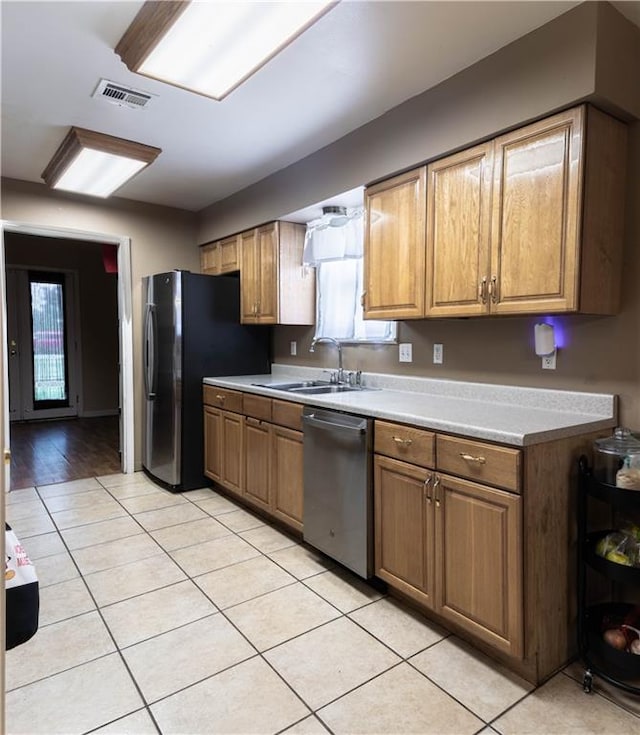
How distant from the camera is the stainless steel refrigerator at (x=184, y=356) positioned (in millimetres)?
3926

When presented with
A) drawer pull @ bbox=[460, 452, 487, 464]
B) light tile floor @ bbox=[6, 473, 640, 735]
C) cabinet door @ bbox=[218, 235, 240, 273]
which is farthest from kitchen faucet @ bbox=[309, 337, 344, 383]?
drawer pull @ bbox=[460, 452, 487, 464]

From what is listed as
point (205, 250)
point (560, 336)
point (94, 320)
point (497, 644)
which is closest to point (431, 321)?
point (560, 336)

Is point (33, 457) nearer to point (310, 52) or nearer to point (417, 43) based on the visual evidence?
point (310, 52)

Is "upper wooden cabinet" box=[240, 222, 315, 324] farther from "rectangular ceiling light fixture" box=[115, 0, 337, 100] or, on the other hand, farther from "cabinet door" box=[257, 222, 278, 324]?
"rectangular ceiling light fixture" box=[115, 0, 337, 100]

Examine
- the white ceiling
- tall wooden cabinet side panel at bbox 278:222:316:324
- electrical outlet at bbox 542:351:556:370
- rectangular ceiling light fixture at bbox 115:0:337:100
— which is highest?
the white ceiling

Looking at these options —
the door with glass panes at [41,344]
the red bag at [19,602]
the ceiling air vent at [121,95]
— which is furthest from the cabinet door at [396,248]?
the door with glass panes at [41,344]

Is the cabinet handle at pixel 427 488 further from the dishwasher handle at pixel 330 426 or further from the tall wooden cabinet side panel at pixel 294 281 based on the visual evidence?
the tall wooden cabinet side panel at pixel 294 281

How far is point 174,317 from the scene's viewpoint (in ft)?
12.8

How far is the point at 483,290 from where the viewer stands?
2248mm

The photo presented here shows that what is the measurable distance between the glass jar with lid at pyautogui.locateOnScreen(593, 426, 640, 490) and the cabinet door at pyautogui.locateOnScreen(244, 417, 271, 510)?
1900 mm

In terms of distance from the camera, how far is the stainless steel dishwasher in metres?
2.38

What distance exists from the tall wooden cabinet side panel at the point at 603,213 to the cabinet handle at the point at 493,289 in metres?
0.36

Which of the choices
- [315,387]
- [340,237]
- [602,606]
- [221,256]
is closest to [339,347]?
[315,387]

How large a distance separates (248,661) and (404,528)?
83 cm
